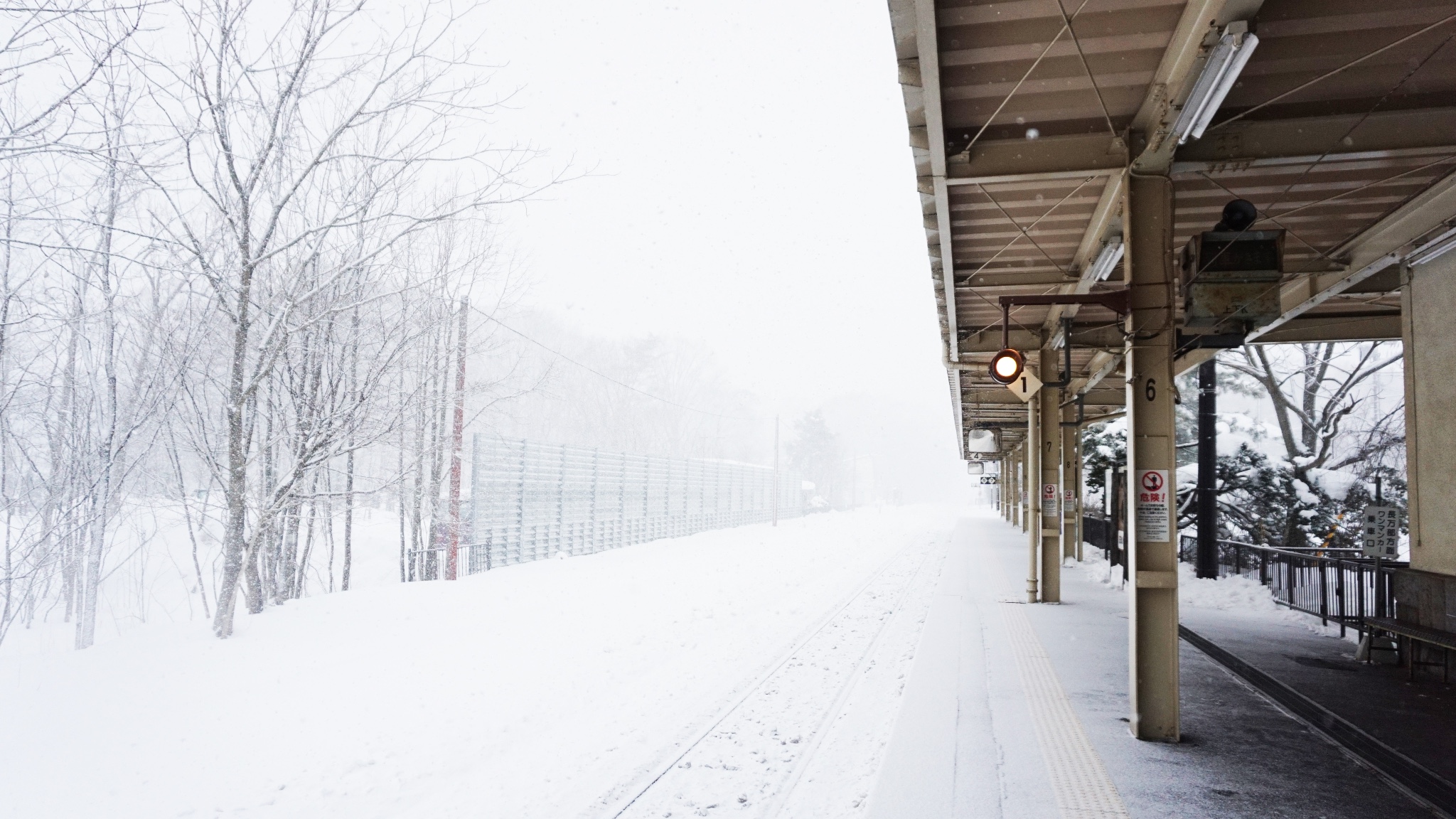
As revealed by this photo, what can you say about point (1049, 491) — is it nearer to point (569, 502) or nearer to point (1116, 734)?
point (1116, 734)

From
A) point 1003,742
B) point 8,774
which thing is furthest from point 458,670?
point 1003,742

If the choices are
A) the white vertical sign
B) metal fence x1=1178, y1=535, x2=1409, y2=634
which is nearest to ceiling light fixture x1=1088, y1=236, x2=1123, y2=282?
the white vertical sign

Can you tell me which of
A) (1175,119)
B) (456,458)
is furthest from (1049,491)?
(456,458)

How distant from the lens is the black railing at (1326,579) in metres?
9.17

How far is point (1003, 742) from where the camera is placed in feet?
18.1

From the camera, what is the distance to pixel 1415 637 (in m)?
7.58

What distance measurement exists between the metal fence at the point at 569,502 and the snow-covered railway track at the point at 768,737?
8447 millimetres

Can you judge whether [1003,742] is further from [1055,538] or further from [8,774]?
[1055,538]

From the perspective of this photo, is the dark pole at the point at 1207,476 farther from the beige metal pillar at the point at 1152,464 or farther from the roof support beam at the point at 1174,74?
the roof support beam at the point at 1174,74

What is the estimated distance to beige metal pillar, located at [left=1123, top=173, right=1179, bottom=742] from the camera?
5.72m

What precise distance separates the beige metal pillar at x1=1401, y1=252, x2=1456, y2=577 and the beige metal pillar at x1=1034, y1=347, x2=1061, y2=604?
15.4 feet

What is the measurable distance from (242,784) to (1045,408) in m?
12.2

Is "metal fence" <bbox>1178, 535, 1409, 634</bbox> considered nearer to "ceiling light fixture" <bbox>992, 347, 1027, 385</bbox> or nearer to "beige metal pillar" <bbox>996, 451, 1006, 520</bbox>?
"ceiling light fixture" <bbox>992, 347, 1027, 385</bbox>

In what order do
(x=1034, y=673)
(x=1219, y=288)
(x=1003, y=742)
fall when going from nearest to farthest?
(x=1003, y=742) → (x=1219, y=288) → (x=1034, y=673)
